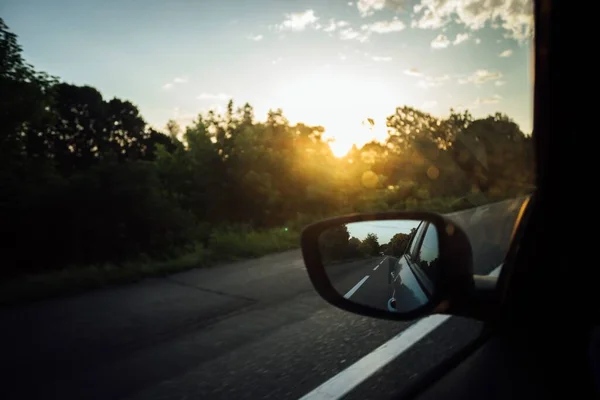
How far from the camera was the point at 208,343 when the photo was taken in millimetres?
3826

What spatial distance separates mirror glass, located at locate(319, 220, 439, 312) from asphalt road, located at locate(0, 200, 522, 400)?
20cm

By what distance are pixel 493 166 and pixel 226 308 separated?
3530 mm

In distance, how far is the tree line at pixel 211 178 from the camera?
10.2ft

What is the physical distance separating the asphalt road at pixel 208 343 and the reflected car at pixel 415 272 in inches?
6.2

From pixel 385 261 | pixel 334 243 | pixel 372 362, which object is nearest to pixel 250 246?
pixel 372 362

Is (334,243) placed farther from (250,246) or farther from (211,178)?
(211,178)

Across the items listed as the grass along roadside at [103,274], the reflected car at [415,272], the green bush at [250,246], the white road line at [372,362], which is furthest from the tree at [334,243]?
the green bush at [250,246]

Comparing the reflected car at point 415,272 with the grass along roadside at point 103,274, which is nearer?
the reflected car at point 415,272

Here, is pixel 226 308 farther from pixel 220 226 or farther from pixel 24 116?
pixel 220 226

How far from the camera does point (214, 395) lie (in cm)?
269

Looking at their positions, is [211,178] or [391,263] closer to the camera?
[391,263]

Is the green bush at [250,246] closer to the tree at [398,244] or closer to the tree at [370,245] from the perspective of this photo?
the tree at [370,245]

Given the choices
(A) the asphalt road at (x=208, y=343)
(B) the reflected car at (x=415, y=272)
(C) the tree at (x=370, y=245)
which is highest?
(C) the tree at (x=370, y=245)

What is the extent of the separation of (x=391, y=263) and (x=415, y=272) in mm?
207
